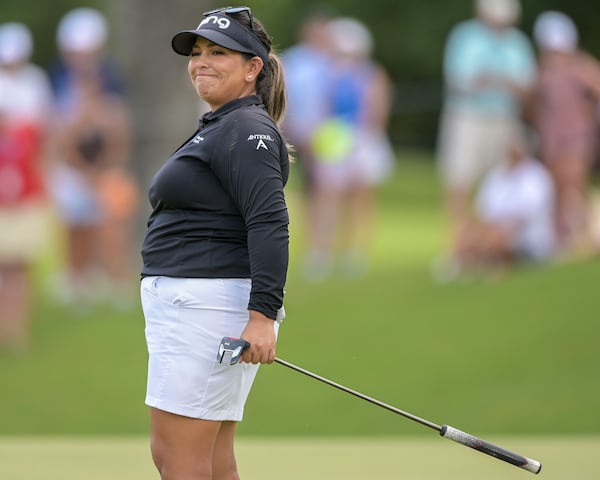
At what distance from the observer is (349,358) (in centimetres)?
963

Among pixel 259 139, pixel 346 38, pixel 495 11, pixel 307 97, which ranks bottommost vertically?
pixel 307 97

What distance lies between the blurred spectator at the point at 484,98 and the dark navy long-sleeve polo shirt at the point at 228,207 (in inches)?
324

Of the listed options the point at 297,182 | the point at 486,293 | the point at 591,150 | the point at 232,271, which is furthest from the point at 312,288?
the point at 297,182

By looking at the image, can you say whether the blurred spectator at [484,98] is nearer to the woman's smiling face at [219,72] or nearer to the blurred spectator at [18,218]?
the blurred spectator at [18,218]

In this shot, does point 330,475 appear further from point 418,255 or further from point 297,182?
point 297,182

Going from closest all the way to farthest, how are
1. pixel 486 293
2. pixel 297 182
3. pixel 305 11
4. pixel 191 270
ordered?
1. pixel 191 270
2. pixel 486 293
3. pixel 297 182
4. pixel 305 11

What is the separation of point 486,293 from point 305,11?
1054 inches

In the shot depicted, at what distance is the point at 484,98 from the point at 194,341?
343 inches

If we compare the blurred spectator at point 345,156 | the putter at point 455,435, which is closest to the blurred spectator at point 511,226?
the blurred spectator at point 345,156

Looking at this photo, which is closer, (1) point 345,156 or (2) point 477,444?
(2) point 477,444

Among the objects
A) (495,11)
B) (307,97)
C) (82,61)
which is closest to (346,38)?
(307,97)

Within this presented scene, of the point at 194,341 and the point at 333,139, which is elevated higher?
the point at 194,341

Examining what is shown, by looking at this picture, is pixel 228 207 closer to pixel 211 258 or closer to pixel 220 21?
pixel 211 258

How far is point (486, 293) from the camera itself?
10.6m
